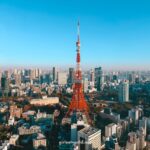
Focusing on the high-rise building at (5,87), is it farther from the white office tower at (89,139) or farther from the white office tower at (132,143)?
the white office tower at (132,143)

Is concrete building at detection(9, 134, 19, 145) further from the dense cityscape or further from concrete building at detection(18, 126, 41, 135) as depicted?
concrete building at detection(18, 126, 41, 135)

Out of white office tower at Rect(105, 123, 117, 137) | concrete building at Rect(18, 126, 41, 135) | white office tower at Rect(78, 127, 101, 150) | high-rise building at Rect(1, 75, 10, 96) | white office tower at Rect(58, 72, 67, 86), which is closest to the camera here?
white office tower at Rect(78, 127, 101, 150)

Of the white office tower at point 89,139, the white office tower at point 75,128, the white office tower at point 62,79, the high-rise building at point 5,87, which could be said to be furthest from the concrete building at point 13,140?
the white office tower at point 62,79

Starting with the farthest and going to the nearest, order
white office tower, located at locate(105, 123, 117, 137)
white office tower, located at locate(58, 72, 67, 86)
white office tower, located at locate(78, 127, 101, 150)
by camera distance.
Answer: white office tower, located at locate(58, 72, 67, 86) < white office tower, located at locate(105, 123, 117, 137) < white office tower, located at locate(78, 127, 101, 150)

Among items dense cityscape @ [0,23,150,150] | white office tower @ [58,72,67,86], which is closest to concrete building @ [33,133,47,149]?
dense cityscape @ [0,23,150,150]

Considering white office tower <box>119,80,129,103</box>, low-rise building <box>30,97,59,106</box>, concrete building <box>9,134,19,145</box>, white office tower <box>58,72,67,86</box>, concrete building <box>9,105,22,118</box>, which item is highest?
white office tower <box>58,72,67,86</box>

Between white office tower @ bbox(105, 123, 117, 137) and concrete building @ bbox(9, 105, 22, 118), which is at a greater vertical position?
concrete building @ bbox(9, 105, 22, 118)

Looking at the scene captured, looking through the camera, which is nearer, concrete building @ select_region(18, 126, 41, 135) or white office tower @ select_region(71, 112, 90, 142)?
white office tower @ select_region(71, 112, 90, 142)

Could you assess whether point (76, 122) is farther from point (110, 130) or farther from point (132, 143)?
point (132, 143)

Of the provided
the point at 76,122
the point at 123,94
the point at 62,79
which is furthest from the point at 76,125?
the point at 62,79
